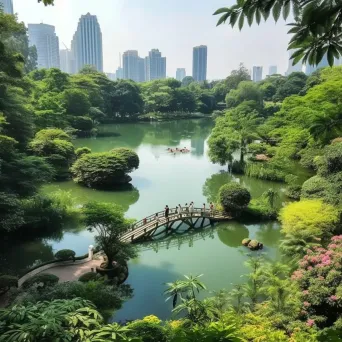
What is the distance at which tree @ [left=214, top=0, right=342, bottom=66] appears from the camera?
241 cm

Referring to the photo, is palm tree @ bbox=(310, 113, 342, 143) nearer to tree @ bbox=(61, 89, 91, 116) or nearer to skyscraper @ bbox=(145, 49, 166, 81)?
tree @ bbox=(61, 89, 91, 116)

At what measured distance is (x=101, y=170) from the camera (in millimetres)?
19641

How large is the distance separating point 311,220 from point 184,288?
4.92 m

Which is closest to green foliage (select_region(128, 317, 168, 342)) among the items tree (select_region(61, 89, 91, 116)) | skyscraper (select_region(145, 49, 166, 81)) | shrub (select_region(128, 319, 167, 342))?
shrub (select_region(128, 319, 167, 342))

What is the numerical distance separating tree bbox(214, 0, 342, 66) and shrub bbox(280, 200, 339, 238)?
9613mm

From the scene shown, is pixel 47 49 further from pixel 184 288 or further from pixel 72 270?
pixel 184 288

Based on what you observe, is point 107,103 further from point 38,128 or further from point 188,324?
point 188,324

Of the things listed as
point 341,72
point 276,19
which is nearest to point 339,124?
point 276,19

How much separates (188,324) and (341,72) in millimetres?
19749

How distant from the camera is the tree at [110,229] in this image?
35.3 feet

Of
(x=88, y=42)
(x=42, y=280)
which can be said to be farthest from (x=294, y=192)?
(x=88, y=42)

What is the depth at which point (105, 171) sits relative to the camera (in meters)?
19.7

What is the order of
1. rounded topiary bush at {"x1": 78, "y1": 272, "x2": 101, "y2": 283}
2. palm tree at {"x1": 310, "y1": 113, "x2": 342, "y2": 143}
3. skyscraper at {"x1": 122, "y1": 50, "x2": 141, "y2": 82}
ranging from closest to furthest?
palm tree at {"x1": 310, "y1": 113, "x2": 342, "y2": 143}
rounded topiary bush at {"x1": 78, "y1": 272, "x2": 101, "y2": 283}
skyscraper at {"x1": 122, "y1": 50, "x2": 141, "y2": 82}

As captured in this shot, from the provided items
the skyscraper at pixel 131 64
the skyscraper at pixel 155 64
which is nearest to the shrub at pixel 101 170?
the skyscraper at pixel 155 64
